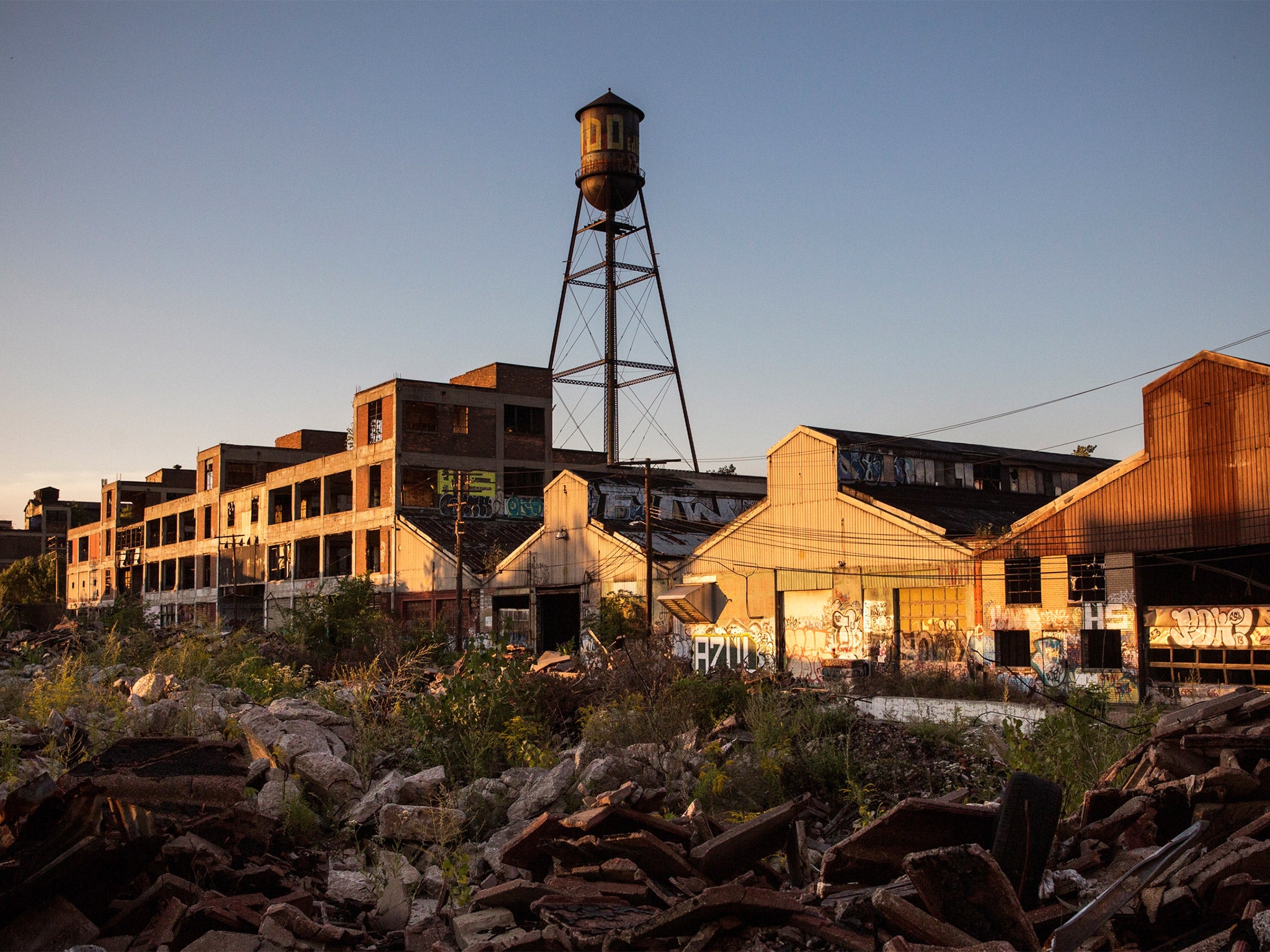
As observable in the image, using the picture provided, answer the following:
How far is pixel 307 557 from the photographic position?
57.2 m

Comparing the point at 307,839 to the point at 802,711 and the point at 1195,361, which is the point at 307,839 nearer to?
the point at 802,711

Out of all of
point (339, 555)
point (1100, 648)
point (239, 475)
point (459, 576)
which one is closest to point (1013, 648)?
point (1100, 648)

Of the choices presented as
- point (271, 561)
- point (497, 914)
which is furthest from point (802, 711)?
point (271, 561)

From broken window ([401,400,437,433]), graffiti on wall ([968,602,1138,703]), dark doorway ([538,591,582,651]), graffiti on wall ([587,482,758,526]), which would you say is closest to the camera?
graffiti on wall ([968,602,1138,703])

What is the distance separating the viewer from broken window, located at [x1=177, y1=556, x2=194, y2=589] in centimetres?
7081

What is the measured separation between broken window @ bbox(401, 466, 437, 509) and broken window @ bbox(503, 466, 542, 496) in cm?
380

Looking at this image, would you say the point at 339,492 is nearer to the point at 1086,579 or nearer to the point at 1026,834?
the point at 1086,579

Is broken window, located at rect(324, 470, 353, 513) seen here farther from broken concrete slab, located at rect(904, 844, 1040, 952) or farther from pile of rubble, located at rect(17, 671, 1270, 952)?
broken concrete slab, located at rect(904, 844, 1040, 952)

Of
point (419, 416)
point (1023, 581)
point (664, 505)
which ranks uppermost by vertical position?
point (419, 416)

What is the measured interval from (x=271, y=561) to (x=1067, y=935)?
2287 inches

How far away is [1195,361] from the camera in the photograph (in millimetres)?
23938

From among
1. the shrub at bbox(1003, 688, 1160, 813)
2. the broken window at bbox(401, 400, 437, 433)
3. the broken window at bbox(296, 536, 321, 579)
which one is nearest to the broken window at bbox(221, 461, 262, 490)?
the broken window at bbox(296, 536, 321, 579)

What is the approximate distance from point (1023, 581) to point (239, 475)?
5427cm

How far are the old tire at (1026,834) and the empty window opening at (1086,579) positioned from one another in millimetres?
20308
